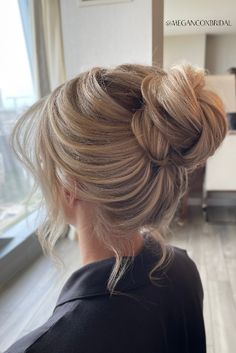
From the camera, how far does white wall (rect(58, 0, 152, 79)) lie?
2.13m

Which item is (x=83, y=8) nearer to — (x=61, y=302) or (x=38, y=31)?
(x=38, y=31)

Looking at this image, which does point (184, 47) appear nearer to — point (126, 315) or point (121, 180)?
point (121, 180)

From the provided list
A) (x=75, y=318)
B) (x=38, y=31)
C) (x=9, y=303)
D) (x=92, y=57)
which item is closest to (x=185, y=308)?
(x=75, y=318)

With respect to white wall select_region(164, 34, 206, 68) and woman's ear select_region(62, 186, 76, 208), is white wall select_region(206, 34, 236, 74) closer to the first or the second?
white wall select_region(164, 34, 206, 68)

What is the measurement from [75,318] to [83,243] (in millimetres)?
165

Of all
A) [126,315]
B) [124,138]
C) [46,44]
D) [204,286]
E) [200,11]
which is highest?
[200,11]

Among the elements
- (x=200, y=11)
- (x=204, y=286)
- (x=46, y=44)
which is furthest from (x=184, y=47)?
(x=204, y=286)

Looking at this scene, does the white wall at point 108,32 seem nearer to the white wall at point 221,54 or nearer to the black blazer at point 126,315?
the white wall at point 221,54

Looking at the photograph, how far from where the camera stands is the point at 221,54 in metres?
3.51

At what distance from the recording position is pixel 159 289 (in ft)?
1.86

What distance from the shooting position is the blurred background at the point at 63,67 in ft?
6.20

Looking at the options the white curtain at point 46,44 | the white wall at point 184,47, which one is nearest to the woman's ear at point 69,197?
the white wall at point 184,47

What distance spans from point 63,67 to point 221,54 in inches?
74.6

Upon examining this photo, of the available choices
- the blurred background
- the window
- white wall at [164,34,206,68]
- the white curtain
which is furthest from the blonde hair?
the white curtain
